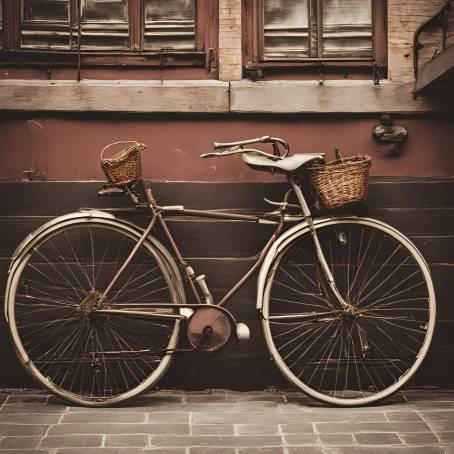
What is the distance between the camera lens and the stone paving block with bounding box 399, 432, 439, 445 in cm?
420

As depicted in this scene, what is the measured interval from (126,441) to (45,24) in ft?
9.86

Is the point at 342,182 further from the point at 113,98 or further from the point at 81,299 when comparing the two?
the point at 81,299

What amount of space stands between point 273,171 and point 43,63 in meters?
1.85

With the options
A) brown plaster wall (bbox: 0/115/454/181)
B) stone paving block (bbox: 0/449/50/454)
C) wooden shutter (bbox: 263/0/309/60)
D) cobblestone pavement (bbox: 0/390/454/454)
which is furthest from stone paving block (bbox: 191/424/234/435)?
wooden shutter (bbox: 263/0/309/60)

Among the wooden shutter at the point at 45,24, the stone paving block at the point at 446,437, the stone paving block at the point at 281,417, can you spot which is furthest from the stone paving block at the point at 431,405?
the wooden shutter at the point at 45,24

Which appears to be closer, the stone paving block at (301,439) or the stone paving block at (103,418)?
the stone paving block at (301,439)

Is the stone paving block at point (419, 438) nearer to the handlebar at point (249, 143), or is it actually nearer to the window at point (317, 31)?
the handlebar at point (249, 143)

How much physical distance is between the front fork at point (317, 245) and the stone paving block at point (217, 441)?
1.04 meters

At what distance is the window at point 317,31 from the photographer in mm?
5547

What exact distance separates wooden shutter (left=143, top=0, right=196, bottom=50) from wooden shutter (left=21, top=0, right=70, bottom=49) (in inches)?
23.5

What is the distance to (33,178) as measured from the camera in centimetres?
538

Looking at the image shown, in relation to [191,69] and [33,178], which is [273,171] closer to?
[191,69]

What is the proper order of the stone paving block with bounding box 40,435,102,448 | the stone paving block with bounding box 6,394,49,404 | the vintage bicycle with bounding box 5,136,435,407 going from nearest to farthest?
the stone paving block with bounding box 40,435,102,448, the stone paving block with bounding box 6,394,49,404, the vintage bicycle with bounding box 5,136,435,407

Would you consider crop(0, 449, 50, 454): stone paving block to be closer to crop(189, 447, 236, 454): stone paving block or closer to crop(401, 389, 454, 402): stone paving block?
crop(189, 447, 236, 454): stone paving block
